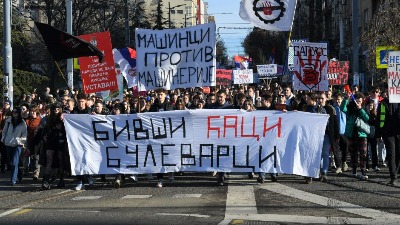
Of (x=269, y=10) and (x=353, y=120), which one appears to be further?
(x=269, y=10)

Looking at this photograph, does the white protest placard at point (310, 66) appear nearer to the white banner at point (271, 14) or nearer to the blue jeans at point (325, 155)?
the white banner at point (271, 14)

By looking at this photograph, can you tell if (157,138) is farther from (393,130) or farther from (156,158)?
(393,130)

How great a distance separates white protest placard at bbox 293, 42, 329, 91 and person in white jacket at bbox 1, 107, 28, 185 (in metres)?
6.74

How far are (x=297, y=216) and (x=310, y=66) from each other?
8780mm

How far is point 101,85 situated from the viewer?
17.7 m

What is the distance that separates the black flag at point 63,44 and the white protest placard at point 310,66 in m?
5.36

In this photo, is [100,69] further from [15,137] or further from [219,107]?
[219,107]

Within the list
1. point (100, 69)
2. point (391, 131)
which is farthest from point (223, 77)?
point (391, 131)

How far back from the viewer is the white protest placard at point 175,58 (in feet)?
49.2

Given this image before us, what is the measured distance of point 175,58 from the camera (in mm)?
15133

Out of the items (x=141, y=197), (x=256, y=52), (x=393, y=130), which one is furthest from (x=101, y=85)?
(x=256, y=52)

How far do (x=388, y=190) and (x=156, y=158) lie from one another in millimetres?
4149

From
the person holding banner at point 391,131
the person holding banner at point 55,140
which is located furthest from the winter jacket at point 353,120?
the person holding banner at point 55,140

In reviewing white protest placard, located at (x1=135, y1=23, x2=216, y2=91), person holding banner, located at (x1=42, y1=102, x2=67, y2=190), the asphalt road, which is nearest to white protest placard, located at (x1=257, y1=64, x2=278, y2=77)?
the asphalt road
